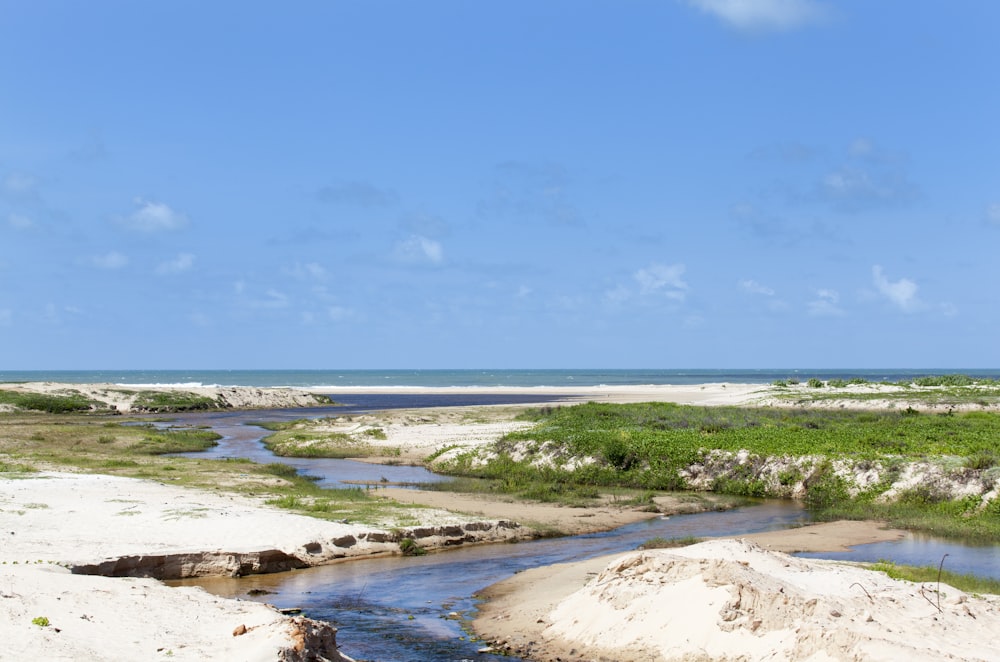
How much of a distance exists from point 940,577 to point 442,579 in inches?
418

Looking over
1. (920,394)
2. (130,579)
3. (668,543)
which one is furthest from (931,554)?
(920,394)

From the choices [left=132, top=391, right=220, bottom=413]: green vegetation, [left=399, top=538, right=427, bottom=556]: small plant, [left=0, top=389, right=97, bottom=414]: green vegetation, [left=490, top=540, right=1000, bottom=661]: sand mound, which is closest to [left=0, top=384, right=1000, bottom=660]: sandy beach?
[left=490, top=540, right=1000, bottom=661]: sand mound

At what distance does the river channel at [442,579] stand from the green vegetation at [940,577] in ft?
5.18

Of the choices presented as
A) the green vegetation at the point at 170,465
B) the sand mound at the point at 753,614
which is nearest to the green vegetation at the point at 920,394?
the green vegetation at the point at 170,465

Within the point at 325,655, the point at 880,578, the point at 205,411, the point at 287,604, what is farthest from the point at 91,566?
the point at 205,411

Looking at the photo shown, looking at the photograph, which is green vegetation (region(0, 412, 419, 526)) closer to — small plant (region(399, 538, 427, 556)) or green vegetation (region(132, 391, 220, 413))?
small plant (region(399, 538, 427, 556))

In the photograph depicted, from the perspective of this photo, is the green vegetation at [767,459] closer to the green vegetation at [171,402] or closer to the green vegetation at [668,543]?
the green vegetation at [668,543]

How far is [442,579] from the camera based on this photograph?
19.7m

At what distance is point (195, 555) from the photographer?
19.1 meters

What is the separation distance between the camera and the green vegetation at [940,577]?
54.1 ft

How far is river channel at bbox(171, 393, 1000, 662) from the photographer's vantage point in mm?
15086

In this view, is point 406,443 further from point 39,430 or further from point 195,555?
point 195,555

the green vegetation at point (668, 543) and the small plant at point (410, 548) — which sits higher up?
the green vegetation at point (668, 543)

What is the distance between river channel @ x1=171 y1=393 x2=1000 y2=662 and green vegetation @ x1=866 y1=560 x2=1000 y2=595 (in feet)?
5.18
